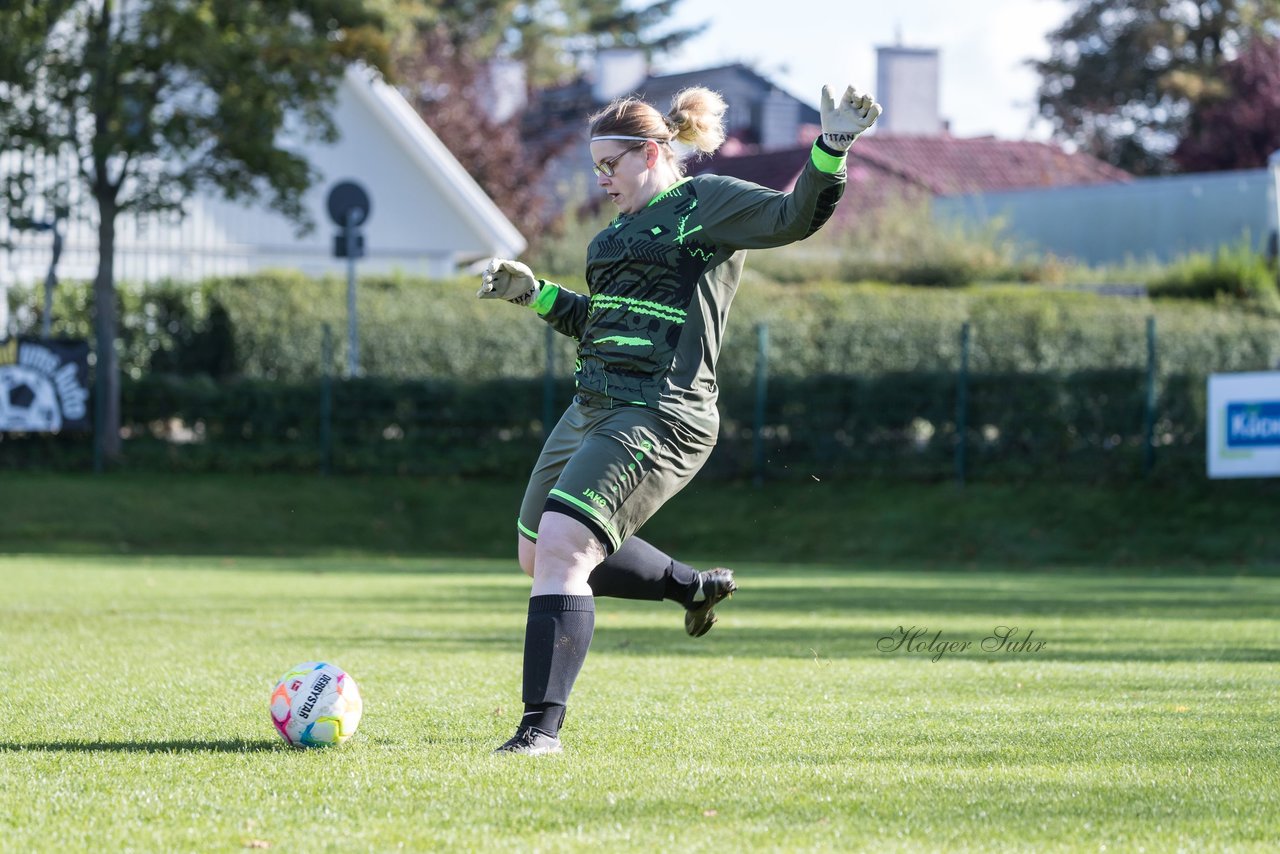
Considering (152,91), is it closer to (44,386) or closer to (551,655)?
(44,386)

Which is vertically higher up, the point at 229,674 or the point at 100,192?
the point at 100,192

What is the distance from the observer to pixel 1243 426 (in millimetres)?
21344

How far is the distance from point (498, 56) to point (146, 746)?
56288mm

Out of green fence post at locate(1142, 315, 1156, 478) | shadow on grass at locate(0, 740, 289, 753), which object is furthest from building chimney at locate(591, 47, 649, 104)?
shadow on grass at locate(0, 740, 289, 753)

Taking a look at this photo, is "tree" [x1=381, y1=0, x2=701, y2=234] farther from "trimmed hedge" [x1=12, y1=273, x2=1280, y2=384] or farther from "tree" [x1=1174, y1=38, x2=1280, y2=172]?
"tree" [x1=1174, y1=38, x2=1280, y2=172]

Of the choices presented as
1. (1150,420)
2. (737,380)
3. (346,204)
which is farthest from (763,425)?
(346,204)

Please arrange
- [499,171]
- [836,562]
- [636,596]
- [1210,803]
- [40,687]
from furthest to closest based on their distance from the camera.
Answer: [499,171], [836,562], [40,687], [636,596], [1210,803]

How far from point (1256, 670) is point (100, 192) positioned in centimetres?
1891

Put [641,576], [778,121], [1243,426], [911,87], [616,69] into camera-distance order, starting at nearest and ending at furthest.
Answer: [641,576], [1243,426], [616,69], [911,87], [778,121]

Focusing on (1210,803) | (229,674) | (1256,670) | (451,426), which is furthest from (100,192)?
(1210,803)

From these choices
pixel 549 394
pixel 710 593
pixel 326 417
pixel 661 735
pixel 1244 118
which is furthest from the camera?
pixel 1244 118

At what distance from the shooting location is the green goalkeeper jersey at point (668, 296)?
598 centimetres

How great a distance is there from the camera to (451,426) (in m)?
24.0

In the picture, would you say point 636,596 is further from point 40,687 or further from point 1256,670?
point 1256,670
